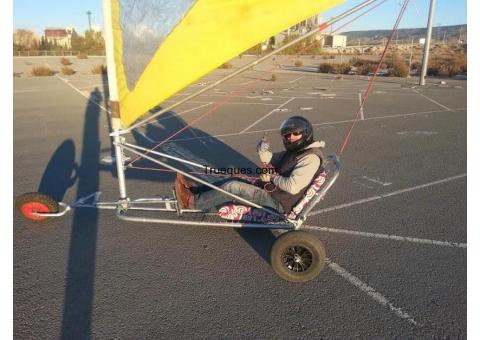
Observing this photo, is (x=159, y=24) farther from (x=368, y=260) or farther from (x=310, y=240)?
(x=368, y=260)

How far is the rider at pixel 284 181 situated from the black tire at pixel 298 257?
1.83 feet

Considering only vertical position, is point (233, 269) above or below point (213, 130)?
below

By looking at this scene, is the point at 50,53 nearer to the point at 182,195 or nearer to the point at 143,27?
the point at 182,195

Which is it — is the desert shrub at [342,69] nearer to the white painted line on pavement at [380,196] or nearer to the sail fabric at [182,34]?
the white painted line on pavement at [380,196]

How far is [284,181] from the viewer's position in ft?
12.3

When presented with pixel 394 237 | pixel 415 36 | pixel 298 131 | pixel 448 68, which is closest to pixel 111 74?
pixel 298 131

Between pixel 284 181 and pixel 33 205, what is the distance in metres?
3.28

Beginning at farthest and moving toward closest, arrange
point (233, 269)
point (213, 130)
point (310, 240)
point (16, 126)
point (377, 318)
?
point (16, 126) < point (213, 130) < point (233, 269) < point (310, 240) < point (377, 318)

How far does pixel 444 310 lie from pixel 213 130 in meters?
7.42

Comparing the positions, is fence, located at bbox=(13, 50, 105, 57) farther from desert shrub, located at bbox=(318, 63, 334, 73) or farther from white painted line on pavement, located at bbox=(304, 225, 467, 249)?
white painted line on pavement, located at bbox=(304, 225, 467, 249)

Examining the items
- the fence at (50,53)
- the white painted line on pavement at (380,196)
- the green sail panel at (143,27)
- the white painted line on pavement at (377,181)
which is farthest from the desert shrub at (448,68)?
the fence at (50,53)

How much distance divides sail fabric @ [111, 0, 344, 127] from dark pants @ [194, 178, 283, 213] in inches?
50.6

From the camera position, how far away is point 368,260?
371 centimetres
